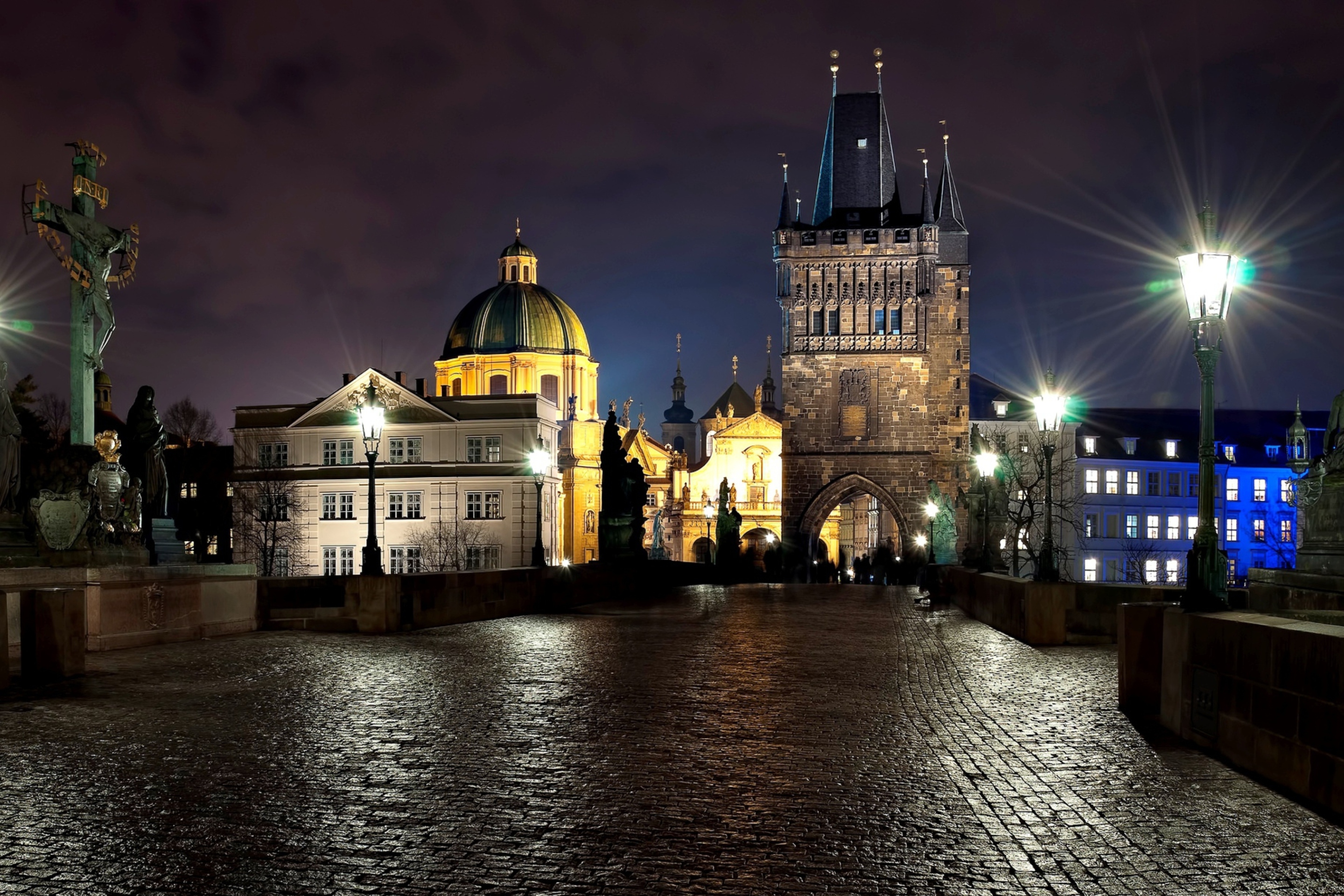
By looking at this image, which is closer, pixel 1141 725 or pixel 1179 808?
pixel 1179 808

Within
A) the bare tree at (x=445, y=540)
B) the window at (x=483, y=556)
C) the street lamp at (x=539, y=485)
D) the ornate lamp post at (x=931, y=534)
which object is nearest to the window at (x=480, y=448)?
the bare tree at (x=445, y=540)

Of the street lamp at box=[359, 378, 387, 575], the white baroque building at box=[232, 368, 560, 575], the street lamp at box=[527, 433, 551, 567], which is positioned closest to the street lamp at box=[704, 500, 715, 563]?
the white baroque building at box=[232, 368, 560, 575]

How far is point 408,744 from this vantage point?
8867mm

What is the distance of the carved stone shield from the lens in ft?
52.5

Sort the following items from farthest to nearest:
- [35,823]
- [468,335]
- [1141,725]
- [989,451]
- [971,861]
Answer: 1. [468,335]
2. [989,451]
3. [1141,725]
4. [35,823]
5. [971,861]

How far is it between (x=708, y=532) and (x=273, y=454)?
28.2 metres

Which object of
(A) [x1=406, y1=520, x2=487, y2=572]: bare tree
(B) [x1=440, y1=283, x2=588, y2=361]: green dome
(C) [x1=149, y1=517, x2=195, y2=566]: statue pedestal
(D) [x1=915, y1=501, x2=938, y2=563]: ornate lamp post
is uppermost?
(B) [x1=440, y1=283, x2=588, y2=361]: green dome

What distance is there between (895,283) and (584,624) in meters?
51.6

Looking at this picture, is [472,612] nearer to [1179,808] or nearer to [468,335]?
[1179,808]

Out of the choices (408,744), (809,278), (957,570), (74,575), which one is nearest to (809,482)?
(809,278)

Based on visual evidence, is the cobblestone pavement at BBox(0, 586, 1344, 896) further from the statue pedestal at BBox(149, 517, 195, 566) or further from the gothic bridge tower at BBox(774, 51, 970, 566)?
the gothic bridge tower at BBox(774, 51, 970, 566)

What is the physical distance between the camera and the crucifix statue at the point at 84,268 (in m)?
19.9

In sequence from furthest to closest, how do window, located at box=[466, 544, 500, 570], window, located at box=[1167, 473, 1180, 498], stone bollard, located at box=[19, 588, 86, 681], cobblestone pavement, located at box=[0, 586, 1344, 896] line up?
1. window, located at box=[1167, 473, 1180, 498]
2. window, located at box=[466, 544, 500, 570]
3. stone bollard, located at box=[19, 588, 86, 681]
4. cobblestone pavement, located at box=[0, 586, 1344, 896]

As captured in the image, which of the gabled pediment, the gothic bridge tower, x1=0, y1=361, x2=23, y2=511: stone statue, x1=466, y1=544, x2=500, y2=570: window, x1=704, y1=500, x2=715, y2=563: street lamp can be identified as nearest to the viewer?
x1=0, y1=361, x2=23, y2=511: stone statue
